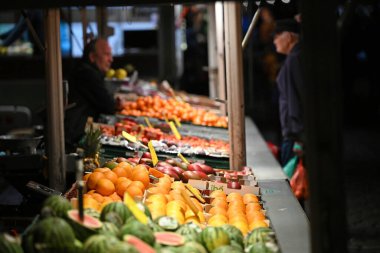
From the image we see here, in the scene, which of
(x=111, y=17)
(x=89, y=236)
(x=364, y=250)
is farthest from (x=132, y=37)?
(x=89, y=236)

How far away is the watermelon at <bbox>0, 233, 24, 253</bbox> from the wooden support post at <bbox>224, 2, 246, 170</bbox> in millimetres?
3531

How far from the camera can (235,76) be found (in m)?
6.87

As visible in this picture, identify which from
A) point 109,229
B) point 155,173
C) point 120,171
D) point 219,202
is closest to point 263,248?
point 109,229

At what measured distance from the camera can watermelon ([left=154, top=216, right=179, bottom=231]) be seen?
4227mm

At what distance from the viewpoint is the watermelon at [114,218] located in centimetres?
402

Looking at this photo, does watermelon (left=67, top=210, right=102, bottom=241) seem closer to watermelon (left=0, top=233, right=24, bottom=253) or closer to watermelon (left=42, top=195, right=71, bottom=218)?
watermelon (left=42, top=195, right=71, bottom=218)

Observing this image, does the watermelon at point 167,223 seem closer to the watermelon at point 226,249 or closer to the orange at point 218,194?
the watermelon at point 226,249

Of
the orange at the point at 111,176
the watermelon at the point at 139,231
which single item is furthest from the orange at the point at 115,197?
the watermelon at the point at 139,231

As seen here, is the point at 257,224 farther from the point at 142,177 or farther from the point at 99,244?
the point at 99,244

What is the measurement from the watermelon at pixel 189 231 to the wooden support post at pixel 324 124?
925 millimetres

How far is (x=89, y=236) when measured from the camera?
147 inches

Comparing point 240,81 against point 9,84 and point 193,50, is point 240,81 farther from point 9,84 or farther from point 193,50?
point 193,50

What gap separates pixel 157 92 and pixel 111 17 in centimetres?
1334

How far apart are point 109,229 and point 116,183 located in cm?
159
